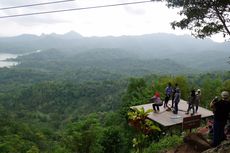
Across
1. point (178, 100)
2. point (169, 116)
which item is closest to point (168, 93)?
point (178, 100)

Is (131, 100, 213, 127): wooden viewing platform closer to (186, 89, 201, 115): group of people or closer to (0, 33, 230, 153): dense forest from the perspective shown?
(186, 89, 201, 115): group of people

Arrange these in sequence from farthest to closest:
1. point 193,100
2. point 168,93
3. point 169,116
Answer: point 168,93, point 169,116, point 193,100

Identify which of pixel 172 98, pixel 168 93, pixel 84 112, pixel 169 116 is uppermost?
pixel 168 93

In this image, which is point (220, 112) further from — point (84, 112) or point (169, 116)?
point (84, 112)

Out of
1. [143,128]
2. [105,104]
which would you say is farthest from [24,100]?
[143,128]

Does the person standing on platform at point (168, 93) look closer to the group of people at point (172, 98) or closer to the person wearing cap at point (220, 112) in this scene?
the group of people at point (172, 98)

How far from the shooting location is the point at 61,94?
A: 10381 centimetres

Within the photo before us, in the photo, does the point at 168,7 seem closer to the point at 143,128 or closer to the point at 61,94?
the point at 143,128

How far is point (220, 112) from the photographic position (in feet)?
26.5

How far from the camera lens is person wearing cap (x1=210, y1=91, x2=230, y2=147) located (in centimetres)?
789

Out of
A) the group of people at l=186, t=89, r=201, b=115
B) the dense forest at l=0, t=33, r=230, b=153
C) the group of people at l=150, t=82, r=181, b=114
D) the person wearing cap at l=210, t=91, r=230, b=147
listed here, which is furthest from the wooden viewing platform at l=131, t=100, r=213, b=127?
the person wearing cap at l=210, t=91, r=230, b=147

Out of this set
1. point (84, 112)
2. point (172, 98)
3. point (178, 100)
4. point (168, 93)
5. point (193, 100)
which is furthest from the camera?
point (84, 112)

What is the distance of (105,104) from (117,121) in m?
58.3

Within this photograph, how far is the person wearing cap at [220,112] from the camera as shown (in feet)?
25.9
